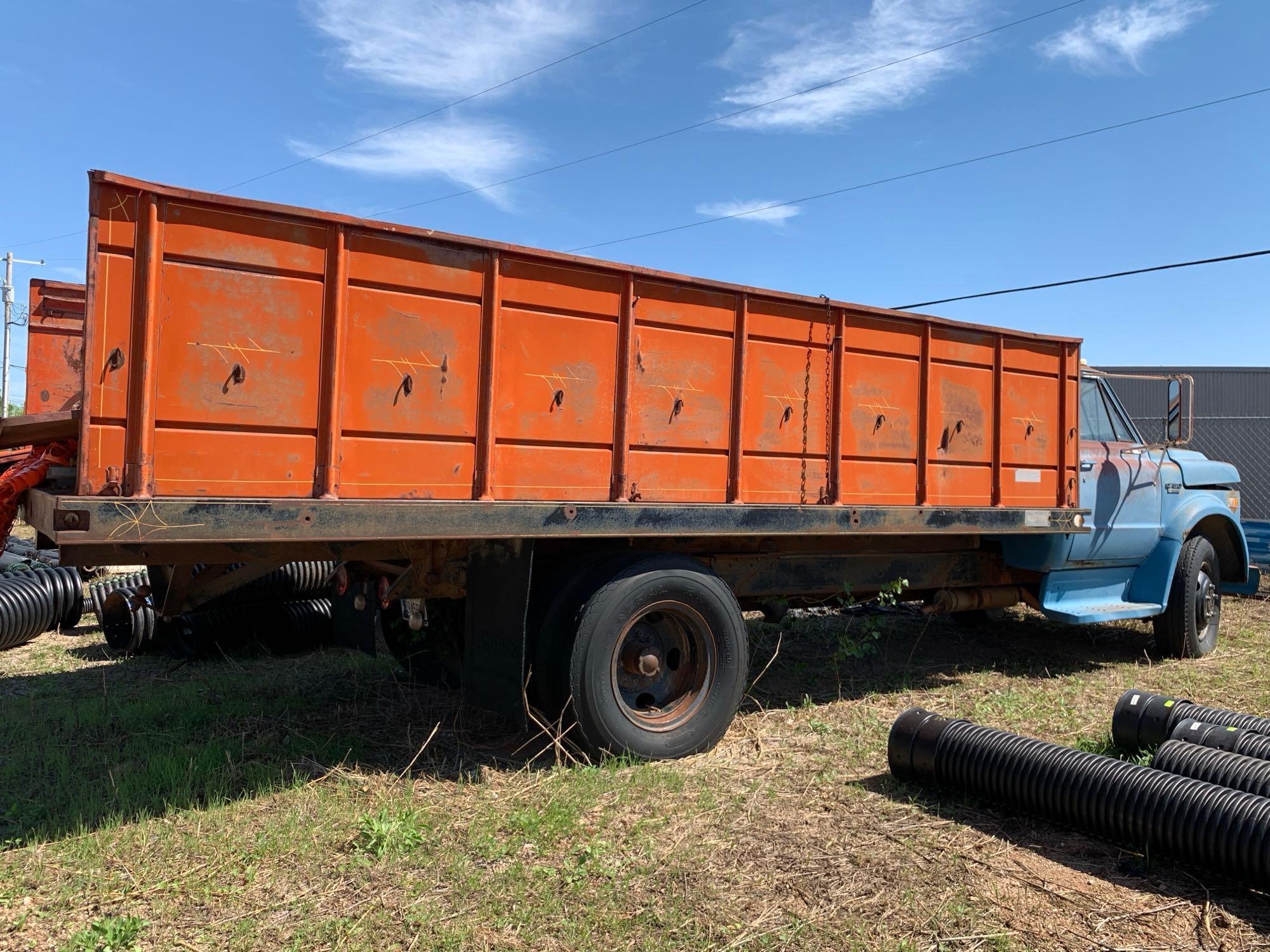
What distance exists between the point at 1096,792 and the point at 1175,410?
189 inches

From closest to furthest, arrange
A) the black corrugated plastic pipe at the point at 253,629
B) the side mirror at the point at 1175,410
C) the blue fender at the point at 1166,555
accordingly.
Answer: the black corrugated plastic pipe at the point at 253,629, the side mirror at the point at 1175,410, the blue fender at the point at 1166,555

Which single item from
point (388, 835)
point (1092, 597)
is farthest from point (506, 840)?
point (1092, 597)

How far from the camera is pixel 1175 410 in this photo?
7691mm

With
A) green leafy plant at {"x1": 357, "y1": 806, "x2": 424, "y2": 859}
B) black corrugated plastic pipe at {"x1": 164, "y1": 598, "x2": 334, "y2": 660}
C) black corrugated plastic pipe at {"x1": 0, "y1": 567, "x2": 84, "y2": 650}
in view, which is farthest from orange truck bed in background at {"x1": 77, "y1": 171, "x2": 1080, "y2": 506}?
black corrugated plastic pipe at {"x1": 0, "y1": 567, "x2": 84, "y2": 650}

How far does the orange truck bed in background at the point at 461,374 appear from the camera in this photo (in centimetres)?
374

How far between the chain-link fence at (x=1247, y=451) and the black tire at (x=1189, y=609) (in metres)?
10.5

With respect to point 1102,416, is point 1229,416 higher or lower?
higher

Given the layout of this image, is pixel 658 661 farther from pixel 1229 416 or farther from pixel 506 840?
pixel 1229 416

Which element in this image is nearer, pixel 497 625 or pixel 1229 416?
pixel 497 625

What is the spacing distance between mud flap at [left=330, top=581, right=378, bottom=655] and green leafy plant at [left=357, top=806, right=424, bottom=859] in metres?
1.60

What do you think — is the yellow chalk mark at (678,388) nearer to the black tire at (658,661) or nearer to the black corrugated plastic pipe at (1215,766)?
the black tire at (658,661)

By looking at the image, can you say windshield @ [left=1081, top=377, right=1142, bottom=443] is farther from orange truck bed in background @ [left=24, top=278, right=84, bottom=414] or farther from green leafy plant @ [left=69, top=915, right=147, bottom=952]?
orange truck bed in background @ [left=24, top=278, right=84, bottom=414]

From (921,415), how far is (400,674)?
12.8 feet

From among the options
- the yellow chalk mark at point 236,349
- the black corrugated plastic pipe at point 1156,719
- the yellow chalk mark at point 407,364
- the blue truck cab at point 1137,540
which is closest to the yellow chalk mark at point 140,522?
the yellow chalk mark at point 236,349
